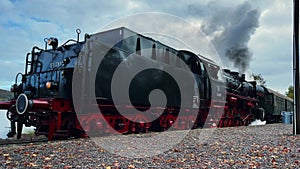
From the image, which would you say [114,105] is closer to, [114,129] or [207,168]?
[114,129]

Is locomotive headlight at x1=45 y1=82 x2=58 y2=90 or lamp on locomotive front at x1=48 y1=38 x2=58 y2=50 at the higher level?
lamp on locomotive front at x1=48 y1=38 x2=58 y2=50

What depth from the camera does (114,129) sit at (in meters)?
8.30

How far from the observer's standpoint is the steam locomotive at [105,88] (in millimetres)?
7285

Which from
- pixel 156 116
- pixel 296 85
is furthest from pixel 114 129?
pixel 296 85

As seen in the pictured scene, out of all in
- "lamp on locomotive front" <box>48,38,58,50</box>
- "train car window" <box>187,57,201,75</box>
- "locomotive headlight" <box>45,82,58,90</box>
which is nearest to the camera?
"locomotive headlight" <box>45,82,58,90</box>

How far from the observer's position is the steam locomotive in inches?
287

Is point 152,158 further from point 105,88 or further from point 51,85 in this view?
point 51,85

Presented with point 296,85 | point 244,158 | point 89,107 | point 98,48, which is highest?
point 98,48

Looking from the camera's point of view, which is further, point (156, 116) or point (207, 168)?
point (156, 116)

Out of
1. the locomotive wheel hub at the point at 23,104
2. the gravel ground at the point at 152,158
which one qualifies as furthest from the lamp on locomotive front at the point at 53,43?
the gravel ground at the point at 152,158

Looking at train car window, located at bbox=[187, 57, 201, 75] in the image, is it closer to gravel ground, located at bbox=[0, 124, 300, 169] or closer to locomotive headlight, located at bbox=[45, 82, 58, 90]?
locomotive headlight, located at bbox=[45, 82, 58, 90]

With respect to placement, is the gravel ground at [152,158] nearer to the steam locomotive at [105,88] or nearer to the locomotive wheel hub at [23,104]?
the locomotive wheel hub at [23,104]

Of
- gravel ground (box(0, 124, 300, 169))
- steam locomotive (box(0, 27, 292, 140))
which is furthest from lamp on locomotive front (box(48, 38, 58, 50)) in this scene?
gravel ground (box(0, 124, 300, 169))

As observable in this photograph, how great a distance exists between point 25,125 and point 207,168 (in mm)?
5324
